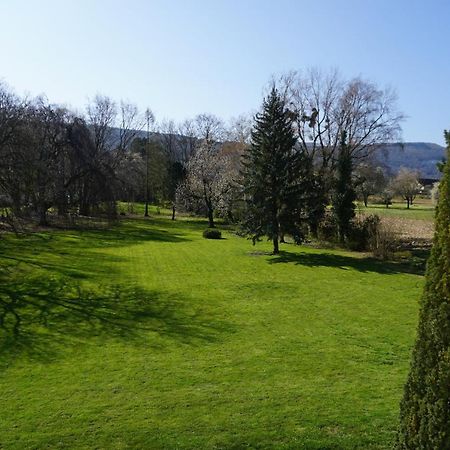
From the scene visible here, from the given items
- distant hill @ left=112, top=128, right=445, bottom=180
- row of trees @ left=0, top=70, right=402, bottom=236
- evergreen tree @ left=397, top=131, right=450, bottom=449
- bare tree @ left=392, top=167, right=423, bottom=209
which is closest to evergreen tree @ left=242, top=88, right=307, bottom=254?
row of trees @ left=0, top=70, right=402, bottom=236

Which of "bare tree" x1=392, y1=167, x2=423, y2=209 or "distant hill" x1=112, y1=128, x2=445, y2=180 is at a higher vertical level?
"distant hill" x1=112, y1=128, x2=445, y2=180

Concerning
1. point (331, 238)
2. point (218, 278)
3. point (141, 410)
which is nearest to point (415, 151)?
point (331, 238)

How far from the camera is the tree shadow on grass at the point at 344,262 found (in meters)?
23.0

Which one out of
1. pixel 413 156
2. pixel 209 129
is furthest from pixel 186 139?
pixel 413 156

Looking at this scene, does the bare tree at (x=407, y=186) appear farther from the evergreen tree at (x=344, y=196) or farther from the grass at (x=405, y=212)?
the evergreen tree at (x=344, y=196)

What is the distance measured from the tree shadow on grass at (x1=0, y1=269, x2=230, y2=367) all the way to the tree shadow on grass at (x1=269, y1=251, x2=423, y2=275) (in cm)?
1000

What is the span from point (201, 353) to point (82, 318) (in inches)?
194

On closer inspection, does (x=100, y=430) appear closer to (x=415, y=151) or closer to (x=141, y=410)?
(x=141, y=410)

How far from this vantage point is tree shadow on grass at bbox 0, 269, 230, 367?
12516mm

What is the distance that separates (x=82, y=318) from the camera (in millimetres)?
14633

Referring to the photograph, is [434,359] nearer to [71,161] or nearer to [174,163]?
[71,161]

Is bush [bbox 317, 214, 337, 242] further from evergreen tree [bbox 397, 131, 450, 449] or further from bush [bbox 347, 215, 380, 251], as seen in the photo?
evergreen tree [bbox 397, 131, 450, 449]

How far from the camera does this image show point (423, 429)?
13.0 ft

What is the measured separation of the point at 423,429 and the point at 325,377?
238 inches
